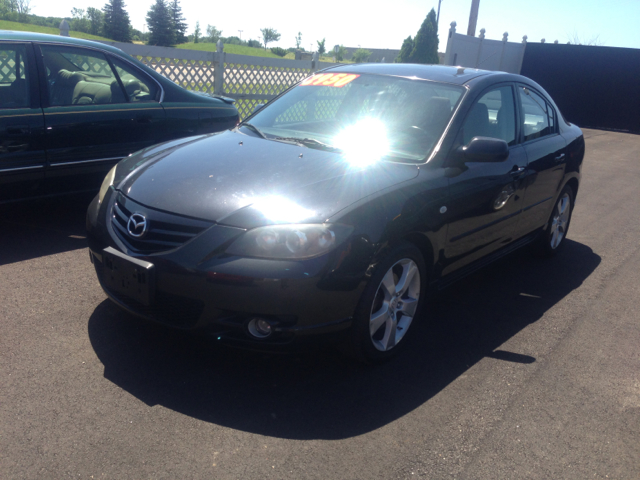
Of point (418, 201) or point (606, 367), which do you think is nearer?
point (418, 201)

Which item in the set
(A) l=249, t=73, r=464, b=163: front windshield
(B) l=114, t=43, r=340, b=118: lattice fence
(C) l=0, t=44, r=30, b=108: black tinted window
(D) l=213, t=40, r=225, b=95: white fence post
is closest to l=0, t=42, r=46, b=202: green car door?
(C) l=0, t=44, r=30, b=108: black tinted window

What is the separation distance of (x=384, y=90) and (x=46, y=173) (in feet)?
8.99

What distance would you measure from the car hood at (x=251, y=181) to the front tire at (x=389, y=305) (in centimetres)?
39

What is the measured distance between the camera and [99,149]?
4844mm

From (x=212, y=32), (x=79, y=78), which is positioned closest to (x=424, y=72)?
(x=79, y=78)

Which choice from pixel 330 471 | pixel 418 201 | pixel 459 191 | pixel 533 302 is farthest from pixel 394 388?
pixel 533 302

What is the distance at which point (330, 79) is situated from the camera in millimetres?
4262

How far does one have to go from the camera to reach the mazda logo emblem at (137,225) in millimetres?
2746

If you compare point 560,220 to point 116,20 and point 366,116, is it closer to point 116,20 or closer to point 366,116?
point 366,116

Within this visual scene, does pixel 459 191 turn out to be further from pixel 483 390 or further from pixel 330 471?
pixel 330 471

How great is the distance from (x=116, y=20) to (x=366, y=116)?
8005 centimetres

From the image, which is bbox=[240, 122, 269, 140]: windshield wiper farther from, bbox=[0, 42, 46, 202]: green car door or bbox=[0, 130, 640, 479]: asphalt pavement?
bbox=[0, 42, 46, 202]: green car door

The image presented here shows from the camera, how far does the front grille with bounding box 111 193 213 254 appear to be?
267 cm

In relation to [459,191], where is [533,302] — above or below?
below
